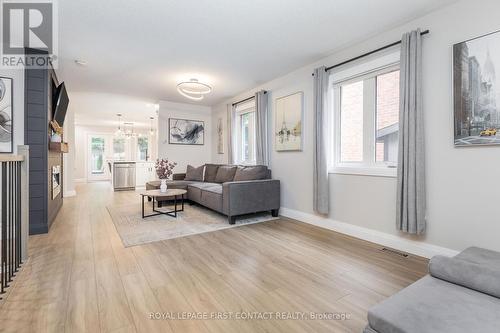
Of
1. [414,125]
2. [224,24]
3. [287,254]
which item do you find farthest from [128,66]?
[414,125]

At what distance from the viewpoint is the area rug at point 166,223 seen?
10.3ft

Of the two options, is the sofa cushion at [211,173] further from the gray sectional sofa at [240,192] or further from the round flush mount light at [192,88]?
the round flush mount light at [192,88]

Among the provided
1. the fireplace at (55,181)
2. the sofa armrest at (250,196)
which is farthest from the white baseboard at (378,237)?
the fireplace at (55,181)

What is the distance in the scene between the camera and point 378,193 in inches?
115

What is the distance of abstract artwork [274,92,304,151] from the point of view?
4.01 m

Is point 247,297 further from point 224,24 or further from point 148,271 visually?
point 224,24

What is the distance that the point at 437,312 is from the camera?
1.12 metres

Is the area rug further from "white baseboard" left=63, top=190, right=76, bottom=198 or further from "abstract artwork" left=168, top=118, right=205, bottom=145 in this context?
"white baseboard" left=63, top=190, right=76, bottom=198

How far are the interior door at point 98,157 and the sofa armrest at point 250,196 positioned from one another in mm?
8939

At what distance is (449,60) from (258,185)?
2794mm

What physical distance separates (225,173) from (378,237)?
A: 3150mm

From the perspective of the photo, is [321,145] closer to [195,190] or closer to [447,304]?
[447,304]

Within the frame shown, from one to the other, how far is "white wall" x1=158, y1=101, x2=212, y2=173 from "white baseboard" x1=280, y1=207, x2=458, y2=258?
11.5 ft

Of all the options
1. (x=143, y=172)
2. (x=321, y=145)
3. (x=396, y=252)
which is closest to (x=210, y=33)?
(x=321, y=145)
